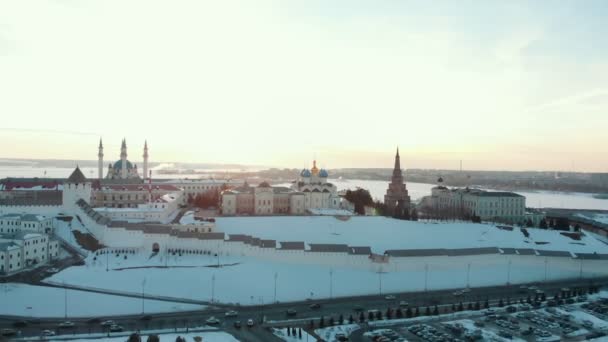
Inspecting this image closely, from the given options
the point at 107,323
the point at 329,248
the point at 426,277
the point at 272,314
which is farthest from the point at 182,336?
the point at 426,277

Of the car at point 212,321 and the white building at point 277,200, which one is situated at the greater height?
the white building at point 277,200

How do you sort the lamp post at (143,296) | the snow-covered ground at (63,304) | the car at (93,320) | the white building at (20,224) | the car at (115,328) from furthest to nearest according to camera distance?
the white building at (20,224) < the lamp post at (143,296) < the snow-covered ground at (63,304) < the car at (93,320) < the car at (115,328)

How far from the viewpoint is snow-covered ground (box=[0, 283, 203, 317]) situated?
26797mm

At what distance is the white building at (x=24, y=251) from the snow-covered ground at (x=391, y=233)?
1322 centimetres

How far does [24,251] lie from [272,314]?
16869 mm

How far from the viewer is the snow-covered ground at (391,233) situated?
4359 centimetres

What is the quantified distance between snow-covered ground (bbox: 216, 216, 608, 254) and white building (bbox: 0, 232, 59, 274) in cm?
1322

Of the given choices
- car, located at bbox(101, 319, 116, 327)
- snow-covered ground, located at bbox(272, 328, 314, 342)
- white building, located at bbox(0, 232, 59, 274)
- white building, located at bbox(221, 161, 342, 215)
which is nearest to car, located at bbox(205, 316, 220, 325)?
snow-covered ground, located at bbox(272, 328, 314, 342)

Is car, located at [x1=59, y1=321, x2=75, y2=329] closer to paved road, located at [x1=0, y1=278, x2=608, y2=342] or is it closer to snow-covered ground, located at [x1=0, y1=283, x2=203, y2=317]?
paved road, located at [x1=0, y1=278, x2=608, y2=342]

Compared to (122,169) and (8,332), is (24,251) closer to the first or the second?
(8,332)

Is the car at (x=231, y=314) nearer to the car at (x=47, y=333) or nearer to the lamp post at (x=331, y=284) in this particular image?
the lamp post at (x=331, y=284)

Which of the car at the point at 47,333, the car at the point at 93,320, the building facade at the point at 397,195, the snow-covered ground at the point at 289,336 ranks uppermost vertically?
the building facade at the point at 397,195

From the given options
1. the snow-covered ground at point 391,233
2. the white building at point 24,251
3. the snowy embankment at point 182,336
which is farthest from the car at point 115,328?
the snow-covered ground at point 391,233

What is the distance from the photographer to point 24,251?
3241cm
